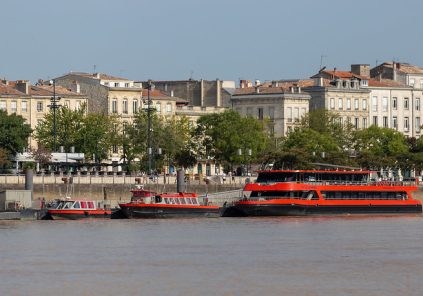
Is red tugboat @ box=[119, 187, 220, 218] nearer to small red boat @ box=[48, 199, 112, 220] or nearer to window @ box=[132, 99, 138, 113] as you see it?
small red boat @ box=[48, 199, 112, 220]

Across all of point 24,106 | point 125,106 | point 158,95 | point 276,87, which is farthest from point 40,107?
point 276,87

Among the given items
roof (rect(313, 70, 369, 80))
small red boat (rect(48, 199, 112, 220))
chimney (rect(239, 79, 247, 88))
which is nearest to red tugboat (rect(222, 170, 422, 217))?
small red boat (rect(48, 199, 112, 220))

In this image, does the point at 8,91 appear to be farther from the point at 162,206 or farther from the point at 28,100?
the point at 162,206

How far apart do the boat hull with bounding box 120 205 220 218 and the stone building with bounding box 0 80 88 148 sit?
1330 inches

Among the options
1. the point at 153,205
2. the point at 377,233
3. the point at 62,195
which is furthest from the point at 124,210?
the point at 377,233

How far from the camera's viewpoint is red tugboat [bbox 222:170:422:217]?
10325 cm

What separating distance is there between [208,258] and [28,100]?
226 feet

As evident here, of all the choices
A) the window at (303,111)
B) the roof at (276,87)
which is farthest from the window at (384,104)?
the window at (303,111)

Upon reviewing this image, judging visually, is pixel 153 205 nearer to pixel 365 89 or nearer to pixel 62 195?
pixel 62 195

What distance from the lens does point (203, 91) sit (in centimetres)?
15462

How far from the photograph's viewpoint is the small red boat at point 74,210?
9600 centimetres

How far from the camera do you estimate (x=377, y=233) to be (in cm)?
8681

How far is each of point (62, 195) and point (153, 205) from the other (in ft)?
38.0

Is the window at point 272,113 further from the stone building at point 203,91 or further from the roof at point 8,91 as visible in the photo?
the roof at point 8,91
